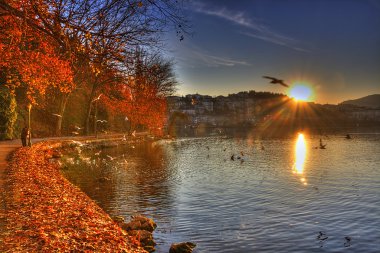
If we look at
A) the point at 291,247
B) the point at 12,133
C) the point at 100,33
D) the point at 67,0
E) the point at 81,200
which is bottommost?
the point at 291,247

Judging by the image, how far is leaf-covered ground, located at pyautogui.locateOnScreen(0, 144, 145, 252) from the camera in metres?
11.2

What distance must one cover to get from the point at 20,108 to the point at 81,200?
40095mm

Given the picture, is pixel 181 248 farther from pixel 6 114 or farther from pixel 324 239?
pixel 6 114

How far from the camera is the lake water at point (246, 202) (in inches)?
679

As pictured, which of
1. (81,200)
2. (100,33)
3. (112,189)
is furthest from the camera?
(112,189)

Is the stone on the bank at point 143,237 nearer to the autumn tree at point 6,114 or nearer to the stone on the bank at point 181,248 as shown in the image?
the stone on the bank at point 181,248

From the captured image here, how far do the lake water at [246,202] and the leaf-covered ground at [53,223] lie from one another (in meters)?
3.06

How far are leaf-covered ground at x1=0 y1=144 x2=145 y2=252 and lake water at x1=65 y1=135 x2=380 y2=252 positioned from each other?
10.0 ft

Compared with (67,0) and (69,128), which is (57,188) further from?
(69,128)

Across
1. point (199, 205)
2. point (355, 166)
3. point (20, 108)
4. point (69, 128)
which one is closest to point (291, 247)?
point (199, 205)

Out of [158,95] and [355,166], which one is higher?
[158,95]

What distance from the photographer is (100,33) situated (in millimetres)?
13797

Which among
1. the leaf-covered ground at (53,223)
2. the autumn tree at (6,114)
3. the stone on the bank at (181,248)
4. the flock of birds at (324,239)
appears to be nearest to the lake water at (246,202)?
the flock of birds at (324,239)

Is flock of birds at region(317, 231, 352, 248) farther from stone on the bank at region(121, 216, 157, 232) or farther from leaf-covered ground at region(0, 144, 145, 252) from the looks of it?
leaf-covered ground at region(0, 144, 145, 252)
